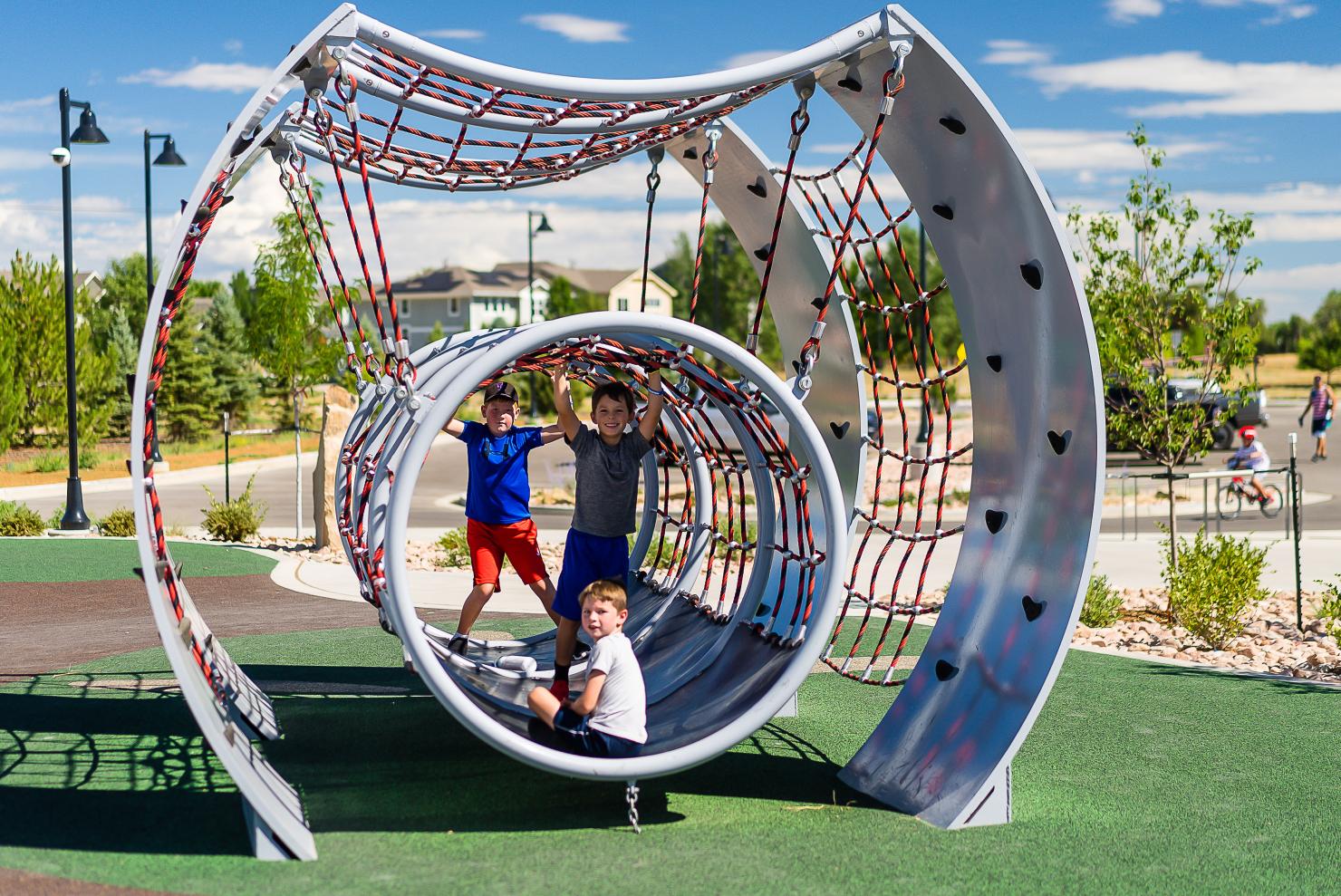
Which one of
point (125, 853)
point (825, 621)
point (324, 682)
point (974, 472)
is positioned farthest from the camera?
point (324, 682)

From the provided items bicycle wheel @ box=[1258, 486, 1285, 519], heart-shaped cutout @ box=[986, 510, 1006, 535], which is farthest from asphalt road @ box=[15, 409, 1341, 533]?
heart-shaped cutout @ box=[986, 510, 1006, 535]

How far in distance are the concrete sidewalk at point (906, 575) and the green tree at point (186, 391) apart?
23.4 m

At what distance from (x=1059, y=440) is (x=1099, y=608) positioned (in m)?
4.71

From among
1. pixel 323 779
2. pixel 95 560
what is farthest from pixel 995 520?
pixel 95 560

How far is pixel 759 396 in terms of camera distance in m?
5.46

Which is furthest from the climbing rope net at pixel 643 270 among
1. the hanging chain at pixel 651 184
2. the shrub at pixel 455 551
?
the shrub at pixel 455 551

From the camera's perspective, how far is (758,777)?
5.44 metres

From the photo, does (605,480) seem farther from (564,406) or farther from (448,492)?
(448,492)

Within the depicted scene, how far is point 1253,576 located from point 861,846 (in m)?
5.48

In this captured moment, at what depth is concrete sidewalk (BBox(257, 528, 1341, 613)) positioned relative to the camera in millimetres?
10594

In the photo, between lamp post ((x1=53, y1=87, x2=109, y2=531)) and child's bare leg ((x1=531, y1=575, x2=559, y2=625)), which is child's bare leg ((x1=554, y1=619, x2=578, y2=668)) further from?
lamp post ((x1=53, y1=87, x2=109, y2=531))

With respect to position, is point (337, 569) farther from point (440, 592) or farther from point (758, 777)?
point (758, 777)

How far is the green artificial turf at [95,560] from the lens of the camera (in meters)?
11.7

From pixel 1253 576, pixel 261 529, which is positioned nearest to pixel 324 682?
pixel 1253 576
